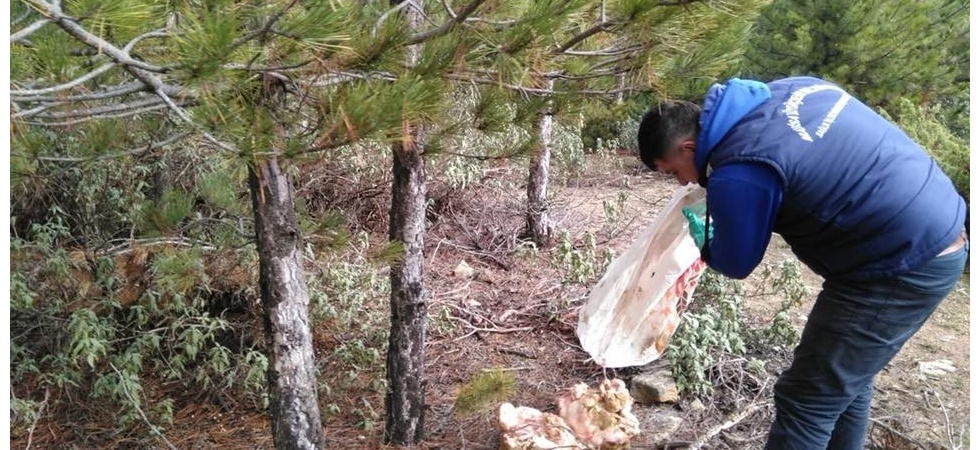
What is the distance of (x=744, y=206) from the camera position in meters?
1.72

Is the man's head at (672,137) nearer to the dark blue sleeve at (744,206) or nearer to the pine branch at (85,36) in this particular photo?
the dark blue sleeve at (744,206)

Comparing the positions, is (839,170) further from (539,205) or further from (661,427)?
(539,205)

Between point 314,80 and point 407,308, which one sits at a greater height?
point 314,80

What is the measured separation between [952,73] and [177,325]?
8.53m

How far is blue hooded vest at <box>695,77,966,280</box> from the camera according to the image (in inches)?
68.1

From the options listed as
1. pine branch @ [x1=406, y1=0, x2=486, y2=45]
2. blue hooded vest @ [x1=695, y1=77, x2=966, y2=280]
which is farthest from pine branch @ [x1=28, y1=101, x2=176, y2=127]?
blue hooded vest @ [x1=695, y1=77, x2=966, y2=280]

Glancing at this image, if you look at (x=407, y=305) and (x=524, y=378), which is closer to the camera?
(x=407, y=305)

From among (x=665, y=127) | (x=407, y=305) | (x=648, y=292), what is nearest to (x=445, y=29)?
(x=665, y=127)

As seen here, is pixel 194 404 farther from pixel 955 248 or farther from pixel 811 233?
pixel 955 248

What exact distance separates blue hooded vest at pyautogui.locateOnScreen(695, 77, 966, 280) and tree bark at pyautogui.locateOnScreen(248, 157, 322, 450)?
123cm

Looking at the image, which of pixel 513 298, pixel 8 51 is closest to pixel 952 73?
pixel 513 298

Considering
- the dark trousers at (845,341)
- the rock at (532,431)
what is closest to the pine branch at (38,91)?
the rock at (532,431)

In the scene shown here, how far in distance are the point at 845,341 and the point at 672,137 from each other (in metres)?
0.75

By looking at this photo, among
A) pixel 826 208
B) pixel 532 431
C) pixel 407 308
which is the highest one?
pixel 826 208
